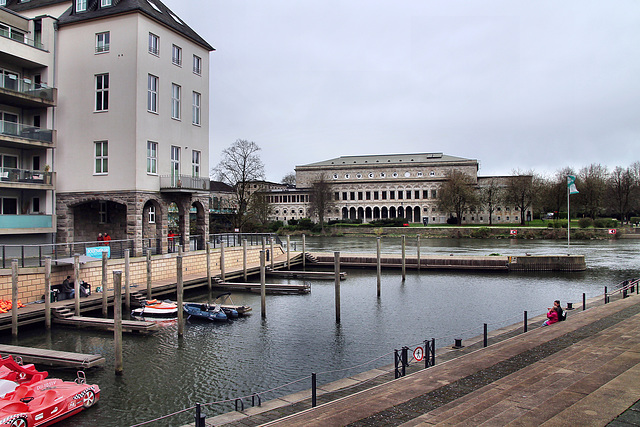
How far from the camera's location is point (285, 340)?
2028 centimetres

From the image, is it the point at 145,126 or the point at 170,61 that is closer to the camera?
the point at 145,126

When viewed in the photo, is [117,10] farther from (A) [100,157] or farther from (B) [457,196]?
(B) [457,196]

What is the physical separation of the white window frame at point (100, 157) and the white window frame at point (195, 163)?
21.4 ft

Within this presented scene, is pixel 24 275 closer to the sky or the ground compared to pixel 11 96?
closer to the ground

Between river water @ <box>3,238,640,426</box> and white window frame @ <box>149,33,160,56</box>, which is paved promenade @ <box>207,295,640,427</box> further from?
white window frame @ <box>149,33,160,56</box>

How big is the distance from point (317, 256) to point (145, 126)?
23.1 metres

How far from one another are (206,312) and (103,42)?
2031 centimetres

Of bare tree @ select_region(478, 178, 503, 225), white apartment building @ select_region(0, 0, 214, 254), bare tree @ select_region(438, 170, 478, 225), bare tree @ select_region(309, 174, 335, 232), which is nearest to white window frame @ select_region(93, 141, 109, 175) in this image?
white apartment building @ select_region(0, 0, 214, 254)

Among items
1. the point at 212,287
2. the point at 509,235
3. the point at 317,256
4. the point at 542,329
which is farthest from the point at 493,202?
the point at 542,329

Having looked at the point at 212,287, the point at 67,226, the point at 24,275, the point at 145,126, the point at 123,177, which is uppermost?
the point at 145,126

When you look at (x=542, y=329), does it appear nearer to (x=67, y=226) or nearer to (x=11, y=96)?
(x=67, y=226)

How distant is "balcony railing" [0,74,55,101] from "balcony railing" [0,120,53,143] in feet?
6.99

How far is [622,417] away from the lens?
8.11m

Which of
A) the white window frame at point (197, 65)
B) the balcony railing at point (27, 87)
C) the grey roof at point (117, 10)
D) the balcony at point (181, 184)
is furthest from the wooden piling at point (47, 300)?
the white window frame at point (197, 65)
